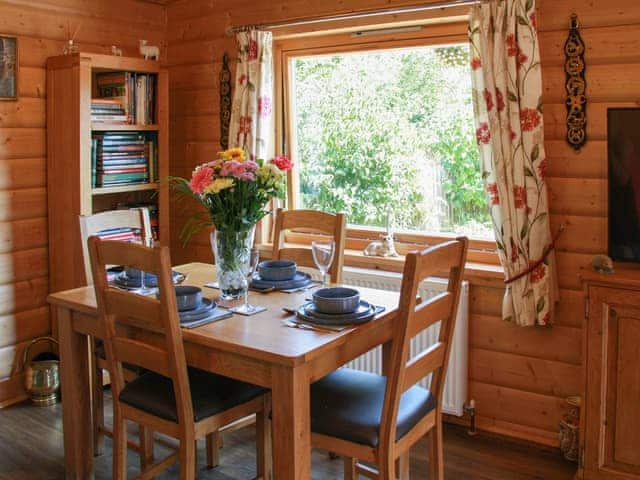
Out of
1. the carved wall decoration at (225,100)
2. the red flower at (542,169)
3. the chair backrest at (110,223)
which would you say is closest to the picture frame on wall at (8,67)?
the chair backrest at (110,223)

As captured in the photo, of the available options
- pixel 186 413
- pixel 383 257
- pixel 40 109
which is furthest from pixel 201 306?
pixel 40 109

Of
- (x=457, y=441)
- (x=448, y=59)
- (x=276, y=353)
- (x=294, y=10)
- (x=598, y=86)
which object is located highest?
(x=294, y=10)

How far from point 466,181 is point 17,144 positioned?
2.30 metres

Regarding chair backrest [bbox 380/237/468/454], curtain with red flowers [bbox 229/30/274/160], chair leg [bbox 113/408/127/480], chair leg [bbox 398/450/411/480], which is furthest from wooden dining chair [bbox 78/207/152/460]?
chair backrest [bbox 380/237/468/454]

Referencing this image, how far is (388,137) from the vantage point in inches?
151

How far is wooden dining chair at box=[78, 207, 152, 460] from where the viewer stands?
2.96 metres

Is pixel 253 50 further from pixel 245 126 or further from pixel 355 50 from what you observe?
pixel 355 50

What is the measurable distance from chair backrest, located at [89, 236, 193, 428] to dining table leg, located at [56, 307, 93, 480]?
0.36 m

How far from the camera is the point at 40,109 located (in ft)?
12.6

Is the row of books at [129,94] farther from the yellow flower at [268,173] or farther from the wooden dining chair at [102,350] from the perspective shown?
the yellow flower at [268,173]

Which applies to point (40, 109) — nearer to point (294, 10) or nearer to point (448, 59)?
point (294, 10)

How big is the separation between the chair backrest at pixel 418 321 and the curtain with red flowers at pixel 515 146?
82cm

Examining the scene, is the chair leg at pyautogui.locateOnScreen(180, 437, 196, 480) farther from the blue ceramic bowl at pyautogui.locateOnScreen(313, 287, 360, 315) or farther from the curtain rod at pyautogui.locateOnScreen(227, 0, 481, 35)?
the curtain rod at pyautogui.locateOnScreen(227, 0, 481, 35)

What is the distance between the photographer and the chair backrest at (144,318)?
2.21 meters
